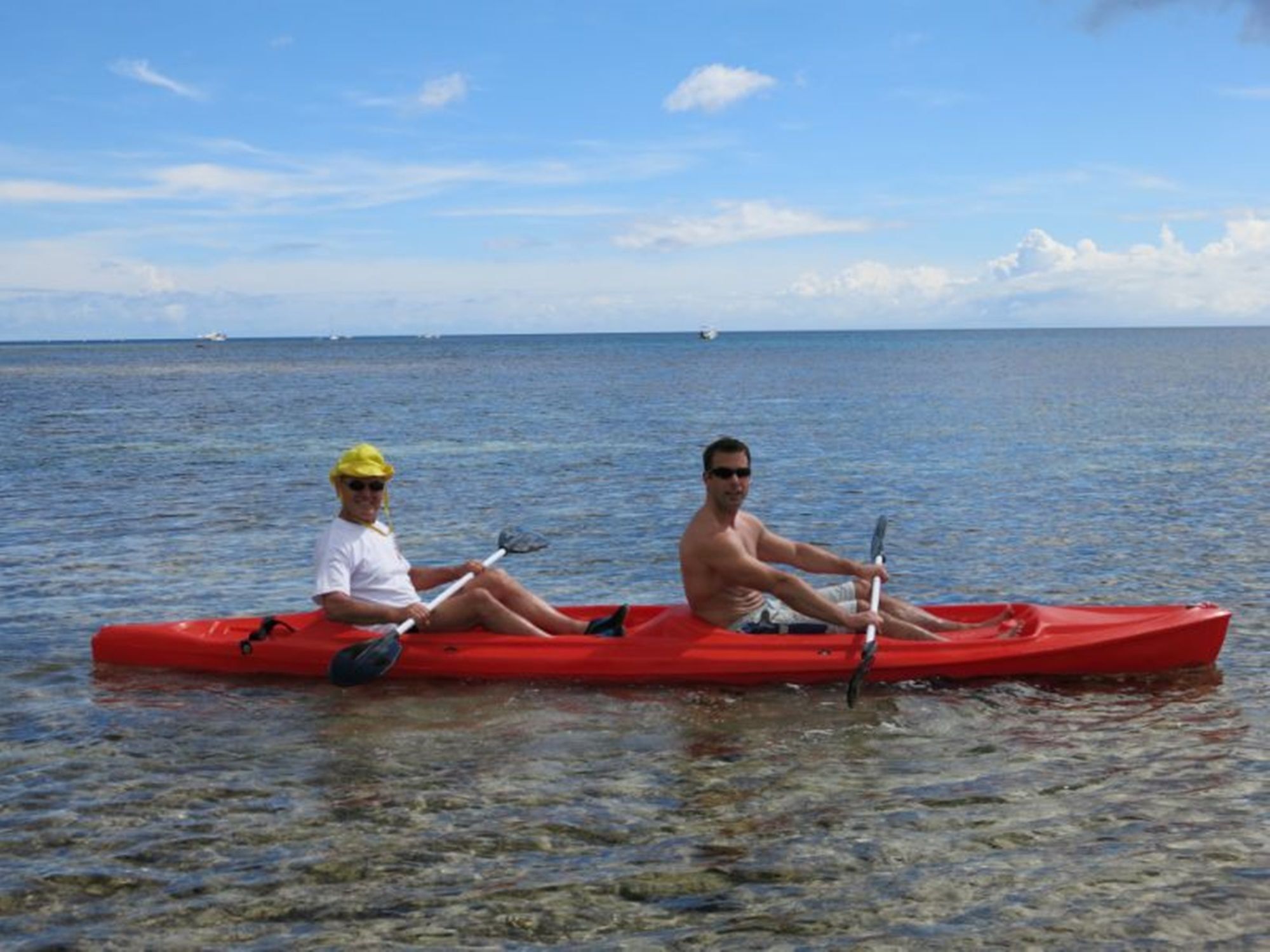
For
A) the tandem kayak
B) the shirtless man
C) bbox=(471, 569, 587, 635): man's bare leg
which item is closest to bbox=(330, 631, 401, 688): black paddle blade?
the tandem kayak

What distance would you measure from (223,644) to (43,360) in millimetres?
148862

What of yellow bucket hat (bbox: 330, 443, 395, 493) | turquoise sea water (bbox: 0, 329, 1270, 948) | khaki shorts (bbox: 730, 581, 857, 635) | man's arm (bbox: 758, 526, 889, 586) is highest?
yellow bucket hat (bbox: 330, 443, 395, 493)

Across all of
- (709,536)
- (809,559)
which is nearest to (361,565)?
(709,536)

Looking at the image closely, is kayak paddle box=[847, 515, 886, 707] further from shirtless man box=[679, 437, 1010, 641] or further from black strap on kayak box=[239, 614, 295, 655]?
black strap on kayak box=[239, 614, 295, 655]

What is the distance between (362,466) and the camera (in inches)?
361

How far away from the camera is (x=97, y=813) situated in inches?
276

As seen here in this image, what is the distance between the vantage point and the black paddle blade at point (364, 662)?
892 cm

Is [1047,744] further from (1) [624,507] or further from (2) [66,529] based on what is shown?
(2) [66,529]

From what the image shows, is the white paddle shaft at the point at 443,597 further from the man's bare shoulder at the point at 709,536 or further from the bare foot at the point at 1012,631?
the bare foot at the point at 1012,631

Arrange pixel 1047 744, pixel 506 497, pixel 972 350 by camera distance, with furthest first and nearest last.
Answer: pixel 972 350
pixel 506 497
pixel 1047 744

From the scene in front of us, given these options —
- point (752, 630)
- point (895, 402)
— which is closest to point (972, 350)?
point (895, 402)

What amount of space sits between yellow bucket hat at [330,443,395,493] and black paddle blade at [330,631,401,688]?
113 centimetres

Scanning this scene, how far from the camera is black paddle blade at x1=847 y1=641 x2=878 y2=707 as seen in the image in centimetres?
843

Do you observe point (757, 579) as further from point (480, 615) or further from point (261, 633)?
point (261, 633)
